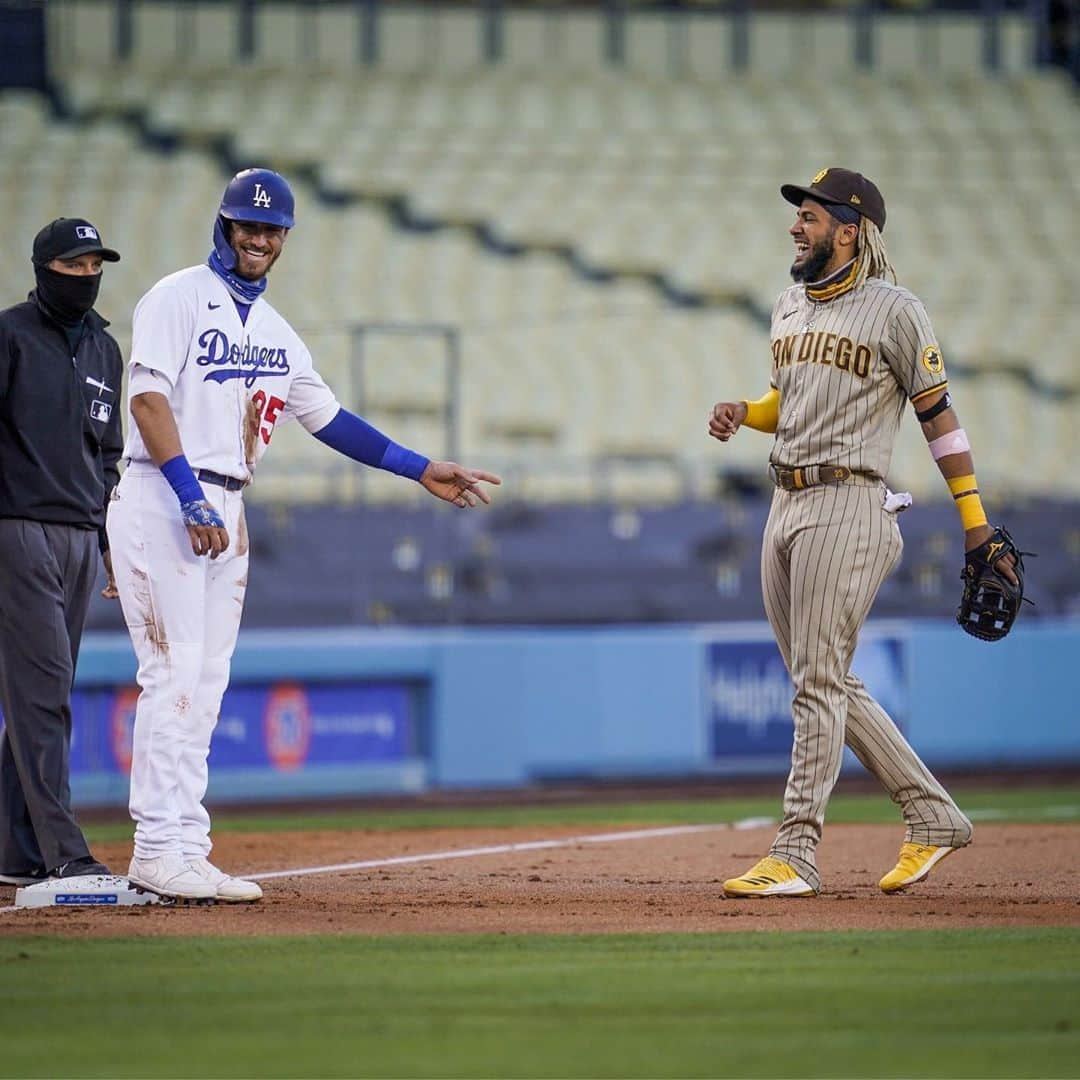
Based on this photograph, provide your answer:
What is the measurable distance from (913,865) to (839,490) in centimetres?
130

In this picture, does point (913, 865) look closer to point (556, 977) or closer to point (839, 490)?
point (839, 490)

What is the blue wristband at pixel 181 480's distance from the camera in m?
6.09

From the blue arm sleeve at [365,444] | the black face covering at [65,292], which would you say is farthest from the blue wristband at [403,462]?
the black face covering at [65,292]

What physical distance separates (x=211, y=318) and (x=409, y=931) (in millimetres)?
2019

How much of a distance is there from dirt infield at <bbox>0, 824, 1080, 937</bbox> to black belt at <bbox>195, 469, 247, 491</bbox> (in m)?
1.33

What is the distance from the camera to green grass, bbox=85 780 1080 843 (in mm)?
11133

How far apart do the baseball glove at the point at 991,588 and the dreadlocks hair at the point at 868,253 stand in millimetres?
986

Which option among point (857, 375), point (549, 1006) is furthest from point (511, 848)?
point (549, 1006)

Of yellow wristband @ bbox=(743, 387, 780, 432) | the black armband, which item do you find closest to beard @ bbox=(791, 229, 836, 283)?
yellow wristband @ bbox=(743, 387, 780, 432)

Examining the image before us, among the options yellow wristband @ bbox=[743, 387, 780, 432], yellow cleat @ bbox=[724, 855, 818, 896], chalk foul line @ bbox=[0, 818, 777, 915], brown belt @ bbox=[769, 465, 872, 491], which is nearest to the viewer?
yellow cleat @ bbox=[724, 855, 818, 896]

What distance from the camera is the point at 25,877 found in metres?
6.95

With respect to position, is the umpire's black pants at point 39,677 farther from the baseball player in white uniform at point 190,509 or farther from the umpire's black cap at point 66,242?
the umpire's black cap at point 66,242

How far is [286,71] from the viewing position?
78.4 ft

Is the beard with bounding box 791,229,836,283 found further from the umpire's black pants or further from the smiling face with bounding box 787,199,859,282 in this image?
the umpire's black pants
